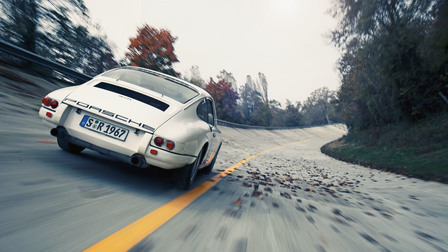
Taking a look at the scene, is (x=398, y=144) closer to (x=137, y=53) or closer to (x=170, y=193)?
(x=170, y=193)

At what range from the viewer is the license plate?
2845 millimetres

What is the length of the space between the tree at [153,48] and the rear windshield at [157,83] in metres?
32.5

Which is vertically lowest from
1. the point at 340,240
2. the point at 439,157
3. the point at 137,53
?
the point at 340,240

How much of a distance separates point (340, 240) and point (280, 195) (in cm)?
178

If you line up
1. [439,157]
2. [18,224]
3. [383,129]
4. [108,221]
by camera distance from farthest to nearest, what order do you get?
[383,129], [439,157], [108,221], [18,224]

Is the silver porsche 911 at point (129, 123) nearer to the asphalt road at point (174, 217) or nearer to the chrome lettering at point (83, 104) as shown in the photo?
the chrome lettering at point (83, 104)

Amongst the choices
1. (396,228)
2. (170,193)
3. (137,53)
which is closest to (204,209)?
(170,193)

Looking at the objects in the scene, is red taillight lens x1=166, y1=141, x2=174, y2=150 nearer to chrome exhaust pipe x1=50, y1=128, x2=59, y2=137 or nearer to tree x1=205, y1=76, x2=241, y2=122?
chrome exhaust pipe x1=50, y1=128, x2=59, y2=137

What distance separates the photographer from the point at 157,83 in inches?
152

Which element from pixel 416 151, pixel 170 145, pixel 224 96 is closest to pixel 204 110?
pixel 170 145

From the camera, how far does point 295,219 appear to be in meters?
2.89

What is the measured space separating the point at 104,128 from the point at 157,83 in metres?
1.26

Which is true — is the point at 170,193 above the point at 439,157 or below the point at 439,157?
below

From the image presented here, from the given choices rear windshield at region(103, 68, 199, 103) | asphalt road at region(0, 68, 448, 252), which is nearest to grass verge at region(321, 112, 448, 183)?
asphalt road at region(0, 68, 448, 252)
